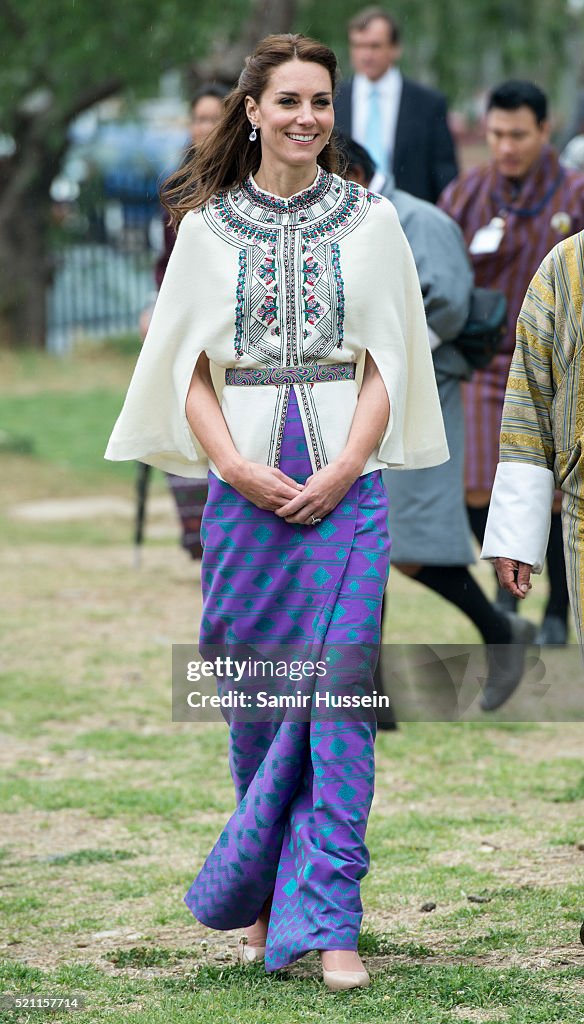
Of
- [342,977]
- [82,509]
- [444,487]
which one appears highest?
[444,487]

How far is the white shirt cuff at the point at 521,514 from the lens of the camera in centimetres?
350

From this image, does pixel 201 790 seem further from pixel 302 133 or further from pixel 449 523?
pixel 302 133

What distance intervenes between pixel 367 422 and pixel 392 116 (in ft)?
14.6

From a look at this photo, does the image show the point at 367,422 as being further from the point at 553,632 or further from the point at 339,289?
the point at 553,632

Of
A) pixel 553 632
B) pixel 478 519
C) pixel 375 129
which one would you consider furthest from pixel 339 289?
pixel 375 129

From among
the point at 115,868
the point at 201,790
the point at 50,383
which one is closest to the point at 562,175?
the point at 201,790

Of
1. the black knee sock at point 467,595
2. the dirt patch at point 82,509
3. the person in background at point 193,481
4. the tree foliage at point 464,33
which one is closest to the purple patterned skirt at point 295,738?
the black knee sock at point 467,595

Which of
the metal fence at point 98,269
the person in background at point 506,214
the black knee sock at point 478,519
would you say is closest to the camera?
the person in background at point 506,214

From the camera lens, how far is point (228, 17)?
620 inches

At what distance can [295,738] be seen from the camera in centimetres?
350

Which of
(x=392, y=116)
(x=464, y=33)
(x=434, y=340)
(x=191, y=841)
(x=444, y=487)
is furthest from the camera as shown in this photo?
(x=464, y=33)

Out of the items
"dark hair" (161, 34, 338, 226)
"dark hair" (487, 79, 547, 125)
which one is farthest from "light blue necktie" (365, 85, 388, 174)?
"dark hair" (161, 34, 338, 226)

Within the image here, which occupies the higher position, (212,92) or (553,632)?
(212,92)

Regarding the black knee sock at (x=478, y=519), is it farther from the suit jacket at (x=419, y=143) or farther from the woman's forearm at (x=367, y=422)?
the woman's forearm at (x=367, y=422)
